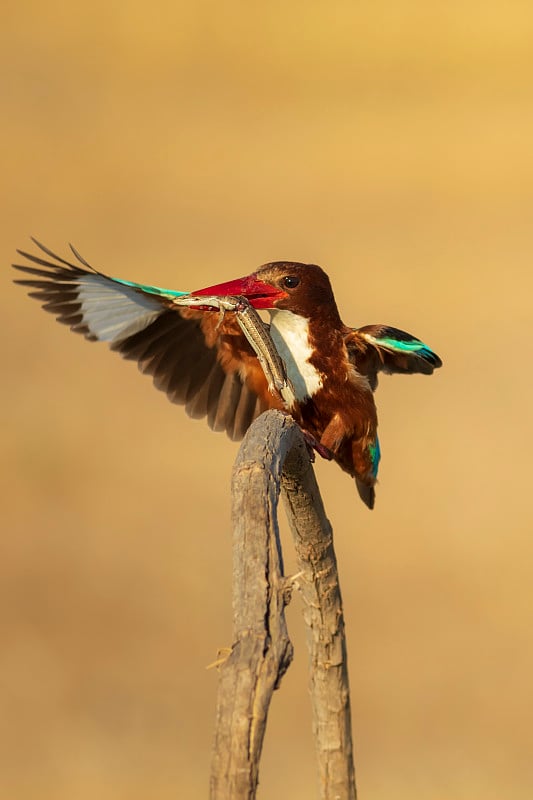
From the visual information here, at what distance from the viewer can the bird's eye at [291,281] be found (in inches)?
156

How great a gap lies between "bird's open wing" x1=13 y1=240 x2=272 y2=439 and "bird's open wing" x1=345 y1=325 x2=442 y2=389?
0.31m

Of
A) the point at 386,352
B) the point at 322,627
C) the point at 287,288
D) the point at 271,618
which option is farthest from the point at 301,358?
the point at 271,618

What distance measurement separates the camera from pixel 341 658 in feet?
9.58

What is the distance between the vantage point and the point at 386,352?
4148mm

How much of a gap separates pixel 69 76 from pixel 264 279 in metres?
13.3

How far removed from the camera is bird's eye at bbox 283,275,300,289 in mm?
3967

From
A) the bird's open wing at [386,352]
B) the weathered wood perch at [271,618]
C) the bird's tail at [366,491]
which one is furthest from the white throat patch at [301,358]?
the weathered wood perch at [271,618]

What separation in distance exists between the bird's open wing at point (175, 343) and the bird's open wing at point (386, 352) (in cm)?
31

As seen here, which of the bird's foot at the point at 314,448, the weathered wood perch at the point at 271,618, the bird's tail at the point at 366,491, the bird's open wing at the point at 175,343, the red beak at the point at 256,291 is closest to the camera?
the weathered wood perch at the point at 271,618

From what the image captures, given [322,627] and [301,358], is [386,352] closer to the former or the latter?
[301,358]

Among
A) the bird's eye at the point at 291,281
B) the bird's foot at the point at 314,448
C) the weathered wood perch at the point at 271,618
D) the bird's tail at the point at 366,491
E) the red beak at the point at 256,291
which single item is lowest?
the weathered wood perch at the point at 271,618

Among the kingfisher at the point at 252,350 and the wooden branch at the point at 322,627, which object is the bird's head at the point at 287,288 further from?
the wooden branch at the point at 322,627

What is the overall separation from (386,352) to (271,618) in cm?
229

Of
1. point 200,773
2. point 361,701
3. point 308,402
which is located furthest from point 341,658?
point 361,701
